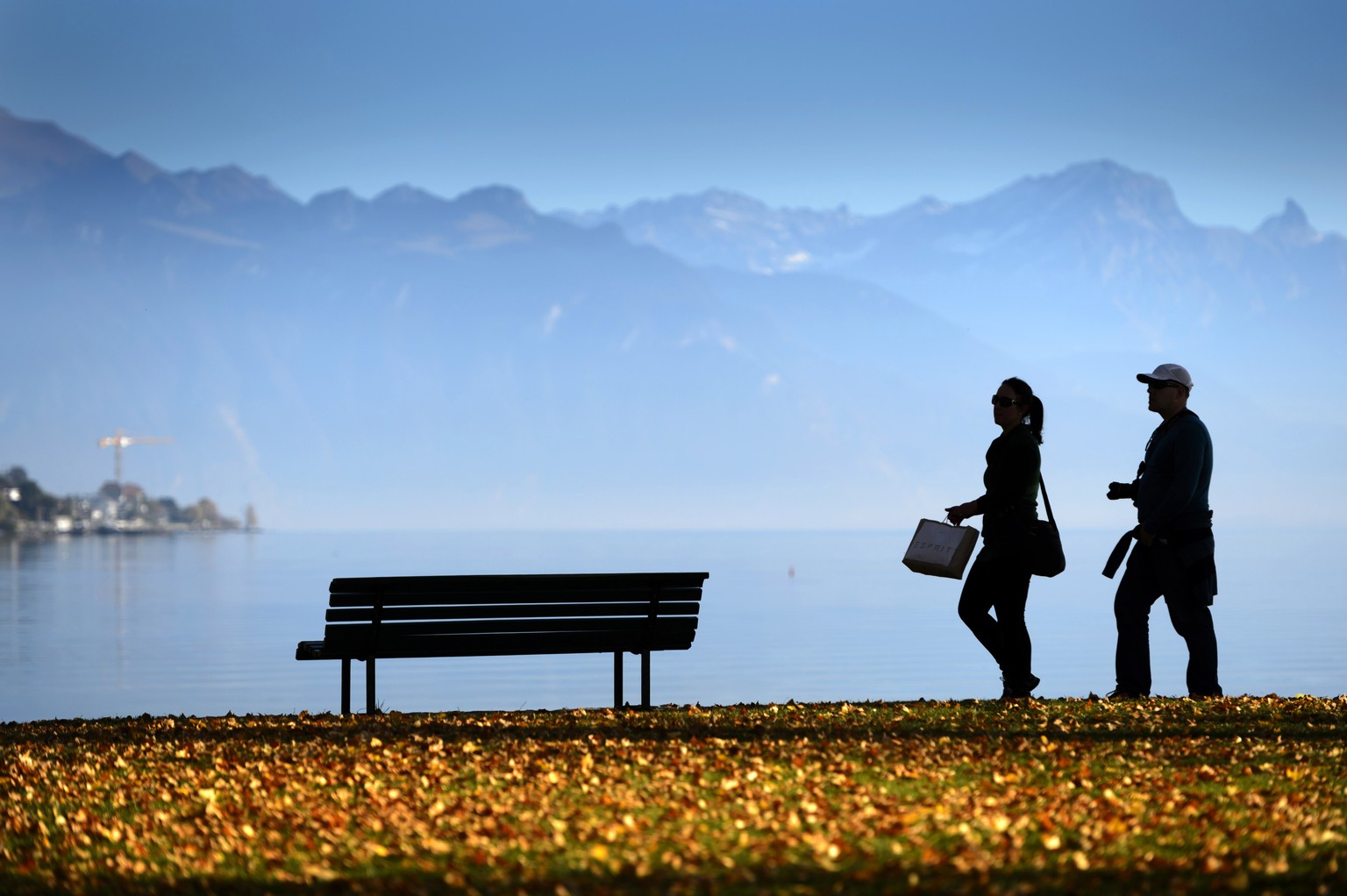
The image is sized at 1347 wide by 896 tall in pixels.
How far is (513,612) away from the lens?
9.98 m

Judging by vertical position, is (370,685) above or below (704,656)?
above

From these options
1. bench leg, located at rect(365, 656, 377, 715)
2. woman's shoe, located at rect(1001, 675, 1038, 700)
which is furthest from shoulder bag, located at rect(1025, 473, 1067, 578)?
bench leg, located at rect(365, 656, 377, 715)

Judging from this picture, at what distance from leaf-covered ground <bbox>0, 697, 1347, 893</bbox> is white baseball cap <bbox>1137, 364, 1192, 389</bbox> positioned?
2.10 metres

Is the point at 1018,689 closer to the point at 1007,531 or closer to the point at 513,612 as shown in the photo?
the point at 1007,531

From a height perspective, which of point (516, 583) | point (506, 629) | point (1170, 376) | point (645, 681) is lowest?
point (645, 681)

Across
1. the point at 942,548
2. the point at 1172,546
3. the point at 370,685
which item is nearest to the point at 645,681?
the point at 370,685

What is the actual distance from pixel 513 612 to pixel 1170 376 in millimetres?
4253

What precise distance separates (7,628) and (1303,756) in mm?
31708

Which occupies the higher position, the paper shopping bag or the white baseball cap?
the white baseball cap

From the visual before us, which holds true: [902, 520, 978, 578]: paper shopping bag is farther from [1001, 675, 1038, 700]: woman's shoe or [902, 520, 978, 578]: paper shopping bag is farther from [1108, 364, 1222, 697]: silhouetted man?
[1108, 364, 1222, 697]: silhouetted man

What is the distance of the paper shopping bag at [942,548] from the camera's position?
9.67m

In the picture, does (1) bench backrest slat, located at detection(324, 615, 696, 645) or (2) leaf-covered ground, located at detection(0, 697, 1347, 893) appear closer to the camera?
(2) leaf-covered ground, located at detection(0, 697, 1347, 893)

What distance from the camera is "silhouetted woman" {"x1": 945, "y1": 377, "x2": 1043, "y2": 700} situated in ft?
31.5

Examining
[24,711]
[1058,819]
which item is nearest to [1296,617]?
[24,711]
